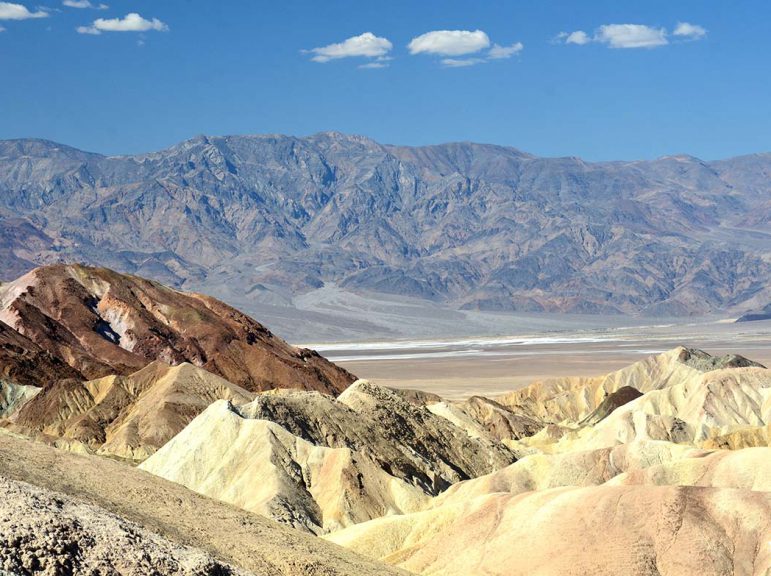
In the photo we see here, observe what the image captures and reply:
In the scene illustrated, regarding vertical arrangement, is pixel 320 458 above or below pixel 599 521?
below

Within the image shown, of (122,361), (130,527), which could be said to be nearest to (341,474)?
(130,527)

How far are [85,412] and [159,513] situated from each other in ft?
159

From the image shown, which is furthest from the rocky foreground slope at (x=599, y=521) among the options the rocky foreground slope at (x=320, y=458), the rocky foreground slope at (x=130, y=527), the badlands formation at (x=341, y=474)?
the rocky foreground slope at (x=130, y=527)

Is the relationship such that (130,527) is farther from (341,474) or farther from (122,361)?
(122,361)

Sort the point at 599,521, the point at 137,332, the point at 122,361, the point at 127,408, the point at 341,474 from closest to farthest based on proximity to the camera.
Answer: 1. the point at 599,521
2. the point at 341,474
3. the point at 127,408
4. the point at 122,361
5. the point at 137,332

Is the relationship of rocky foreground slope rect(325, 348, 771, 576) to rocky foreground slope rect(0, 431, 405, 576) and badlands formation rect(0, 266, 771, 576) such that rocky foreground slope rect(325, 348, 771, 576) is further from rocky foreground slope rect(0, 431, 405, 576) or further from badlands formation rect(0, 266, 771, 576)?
rocky foreground slope rect(0, 431, 405, 576)

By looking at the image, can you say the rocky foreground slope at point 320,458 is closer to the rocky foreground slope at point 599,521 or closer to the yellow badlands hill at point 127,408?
the rocky foreground slope at point 599,521

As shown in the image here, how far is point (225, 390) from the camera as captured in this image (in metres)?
87.9

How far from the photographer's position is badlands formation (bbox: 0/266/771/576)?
3556 centimetres

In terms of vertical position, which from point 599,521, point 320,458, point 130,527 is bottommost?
point 320,458

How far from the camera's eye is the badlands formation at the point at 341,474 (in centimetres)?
3556

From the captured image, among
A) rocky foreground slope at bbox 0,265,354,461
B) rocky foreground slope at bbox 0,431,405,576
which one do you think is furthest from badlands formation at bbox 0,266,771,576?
rocky foreground slope at bbox 0,265,354,461

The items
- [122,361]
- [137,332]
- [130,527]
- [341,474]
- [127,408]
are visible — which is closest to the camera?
[130,527]

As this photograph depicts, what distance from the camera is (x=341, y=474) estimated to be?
185 ft
